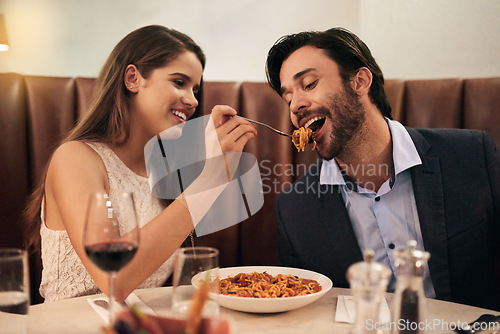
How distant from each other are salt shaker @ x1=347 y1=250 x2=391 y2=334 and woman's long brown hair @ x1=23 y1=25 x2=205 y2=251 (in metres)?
1.33

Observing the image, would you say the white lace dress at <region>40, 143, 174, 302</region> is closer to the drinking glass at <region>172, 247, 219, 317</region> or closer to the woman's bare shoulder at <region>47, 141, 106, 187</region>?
the woman's bare shoulder at <region>47, 141, 106, 187</region>

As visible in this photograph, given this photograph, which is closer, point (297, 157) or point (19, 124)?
point (19, 124)

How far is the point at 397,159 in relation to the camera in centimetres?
171

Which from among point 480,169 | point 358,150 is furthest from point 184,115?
point 480,169

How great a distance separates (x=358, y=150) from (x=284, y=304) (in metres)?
1.05

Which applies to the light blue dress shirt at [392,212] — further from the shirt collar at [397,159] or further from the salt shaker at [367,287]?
the salt shaker at [367,287]

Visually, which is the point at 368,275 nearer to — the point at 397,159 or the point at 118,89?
the point at 397,159

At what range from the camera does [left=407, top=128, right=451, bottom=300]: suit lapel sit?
1.59 metres

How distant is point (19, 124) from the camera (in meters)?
2.00

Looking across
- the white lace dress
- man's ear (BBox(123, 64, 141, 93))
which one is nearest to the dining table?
the white lace dress

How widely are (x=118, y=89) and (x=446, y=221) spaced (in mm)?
1412

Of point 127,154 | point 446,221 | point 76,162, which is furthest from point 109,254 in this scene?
point 446,221

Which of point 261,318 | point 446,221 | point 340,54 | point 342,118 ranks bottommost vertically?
point 261,318

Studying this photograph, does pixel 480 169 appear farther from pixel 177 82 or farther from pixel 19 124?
pixel 19 124
